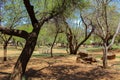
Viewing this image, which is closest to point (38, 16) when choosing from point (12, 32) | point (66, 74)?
point (66, 74)

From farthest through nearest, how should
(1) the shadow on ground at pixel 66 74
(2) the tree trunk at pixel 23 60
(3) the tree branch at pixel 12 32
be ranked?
(1) the shadow on ground at pixel 66 74 → (3) the tree branch at pixel 12 32 → (2) the tree trunk at pixel 23 60

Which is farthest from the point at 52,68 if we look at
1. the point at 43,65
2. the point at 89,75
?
the point at 89,75

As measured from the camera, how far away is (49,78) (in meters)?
15.3

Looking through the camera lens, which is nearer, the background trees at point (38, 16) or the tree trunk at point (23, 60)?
the tree trunk at point (23, 60)

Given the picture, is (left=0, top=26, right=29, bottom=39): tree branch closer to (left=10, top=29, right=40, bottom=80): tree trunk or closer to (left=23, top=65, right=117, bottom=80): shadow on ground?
(left=10, top=29, right=40, bottom=80): tree trunk

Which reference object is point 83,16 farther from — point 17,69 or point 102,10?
point 17,69

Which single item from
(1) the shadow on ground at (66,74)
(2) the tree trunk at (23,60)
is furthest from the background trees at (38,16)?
(1) the shadow on ground at (66,74)

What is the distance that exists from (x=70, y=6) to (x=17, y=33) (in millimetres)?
3979

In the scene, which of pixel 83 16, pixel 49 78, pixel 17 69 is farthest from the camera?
pixel 83 16

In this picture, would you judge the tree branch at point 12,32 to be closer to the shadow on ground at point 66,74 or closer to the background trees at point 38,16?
the background trees at point 38,16

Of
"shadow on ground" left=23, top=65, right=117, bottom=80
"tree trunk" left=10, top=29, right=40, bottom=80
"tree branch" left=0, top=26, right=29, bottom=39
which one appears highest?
"tree branch" left=0, top=26, right=29, bottom=39

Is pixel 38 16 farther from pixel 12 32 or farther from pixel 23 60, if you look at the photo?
pixel 23 60

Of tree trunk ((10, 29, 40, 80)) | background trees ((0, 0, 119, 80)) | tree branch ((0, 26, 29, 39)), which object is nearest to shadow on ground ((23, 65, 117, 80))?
background trees ((0, 0, 119, 80))

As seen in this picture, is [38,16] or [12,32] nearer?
[12,32]
